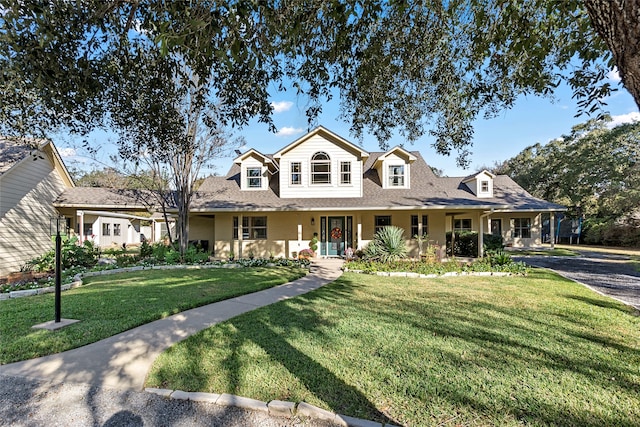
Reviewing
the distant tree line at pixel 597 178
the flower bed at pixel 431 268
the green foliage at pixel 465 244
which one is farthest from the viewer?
the distant tree line at pixel 597 178

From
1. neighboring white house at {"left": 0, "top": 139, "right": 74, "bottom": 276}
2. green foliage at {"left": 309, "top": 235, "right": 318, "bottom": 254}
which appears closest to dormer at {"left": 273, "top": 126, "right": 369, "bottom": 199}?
green foliage at {"left": 309, "top": 235, "right": 318, "bottom": 254}

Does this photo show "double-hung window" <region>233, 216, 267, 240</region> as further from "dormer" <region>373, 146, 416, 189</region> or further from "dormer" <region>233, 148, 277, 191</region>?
"dormer" <region>373, 146, 416, 189</region>

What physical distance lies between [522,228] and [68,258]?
26526 mm

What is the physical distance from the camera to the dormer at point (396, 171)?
51.9 ft

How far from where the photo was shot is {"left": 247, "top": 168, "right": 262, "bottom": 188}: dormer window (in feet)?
53.4

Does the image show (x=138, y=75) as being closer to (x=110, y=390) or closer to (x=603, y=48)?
(x=110, y=390)

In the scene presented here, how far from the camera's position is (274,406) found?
2.87 m

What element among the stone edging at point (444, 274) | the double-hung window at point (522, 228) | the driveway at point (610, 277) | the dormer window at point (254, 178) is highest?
the dormer window at point (254, 178)

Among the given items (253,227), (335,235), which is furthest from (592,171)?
(253,227)

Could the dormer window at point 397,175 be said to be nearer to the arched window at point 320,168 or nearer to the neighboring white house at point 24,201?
the arched window at point 320,168

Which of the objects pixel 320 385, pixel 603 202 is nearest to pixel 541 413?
pixel 320 385

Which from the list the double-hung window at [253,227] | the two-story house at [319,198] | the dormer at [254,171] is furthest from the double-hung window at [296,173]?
the double-hung window at [253,227]

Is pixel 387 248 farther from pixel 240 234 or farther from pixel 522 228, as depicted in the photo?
pixel 522 228

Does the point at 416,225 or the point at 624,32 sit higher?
the point at 624,32
